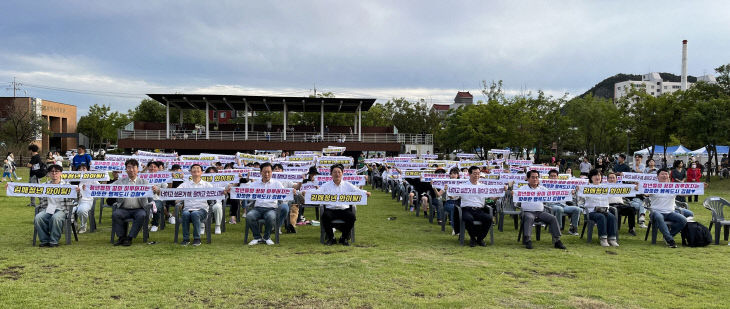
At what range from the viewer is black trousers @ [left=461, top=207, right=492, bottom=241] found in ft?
27.4

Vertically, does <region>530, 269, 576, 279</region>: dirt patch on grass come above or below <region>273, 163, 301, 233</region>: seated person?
below

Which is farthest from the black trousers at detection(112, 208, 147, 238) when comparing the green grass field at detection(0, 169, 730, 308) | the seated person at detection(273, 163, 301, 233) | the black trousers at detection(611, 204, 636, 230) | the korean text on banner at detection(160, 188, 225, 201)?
the black trousers at detection(611, 204, 636, 230)

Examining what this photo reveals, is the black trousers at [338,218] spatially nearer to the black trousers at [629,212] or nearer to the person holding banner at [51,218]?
the person holding banner at [51,218]

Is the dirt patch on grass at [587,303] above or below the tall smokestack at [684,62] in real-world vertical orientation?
→ below

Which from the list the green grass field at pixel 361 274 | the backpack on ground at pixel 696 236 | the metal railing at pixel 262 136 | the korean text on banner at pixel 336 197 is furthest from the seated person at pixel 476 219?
the metal railing at pixel 262 136

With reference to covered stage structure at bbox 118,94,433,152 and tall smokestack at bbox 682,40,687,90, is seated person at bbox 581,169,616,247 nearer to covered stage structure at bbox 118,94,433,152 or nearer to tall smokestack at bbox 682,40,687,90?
covered stage structure at bbox 118,94,433,152

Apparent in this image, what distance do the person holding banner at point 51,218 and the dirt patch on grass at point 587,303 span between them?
722cm

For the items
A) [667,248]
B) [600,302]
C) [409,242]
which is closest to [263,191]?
[409,242]

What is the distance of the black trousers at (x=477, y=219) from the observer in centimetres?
834

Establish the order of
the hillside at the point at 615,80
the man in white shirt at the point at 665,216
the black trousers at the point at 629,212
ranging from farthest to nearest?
the hillside at the point at 615,80
the black trousers at the point at 629,212
the man in white shirt at the point at 665,216

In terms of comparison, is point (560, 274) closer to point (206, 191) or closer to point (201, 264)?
point (201, 264)

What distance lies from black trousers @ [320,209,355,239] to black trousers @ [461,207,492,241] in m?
1.84

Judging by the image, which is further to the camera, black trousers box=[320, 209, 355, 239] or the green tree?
the green tree

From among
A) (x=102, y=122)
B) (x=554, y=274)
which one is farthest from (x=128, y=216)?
(x=102, y=122)
